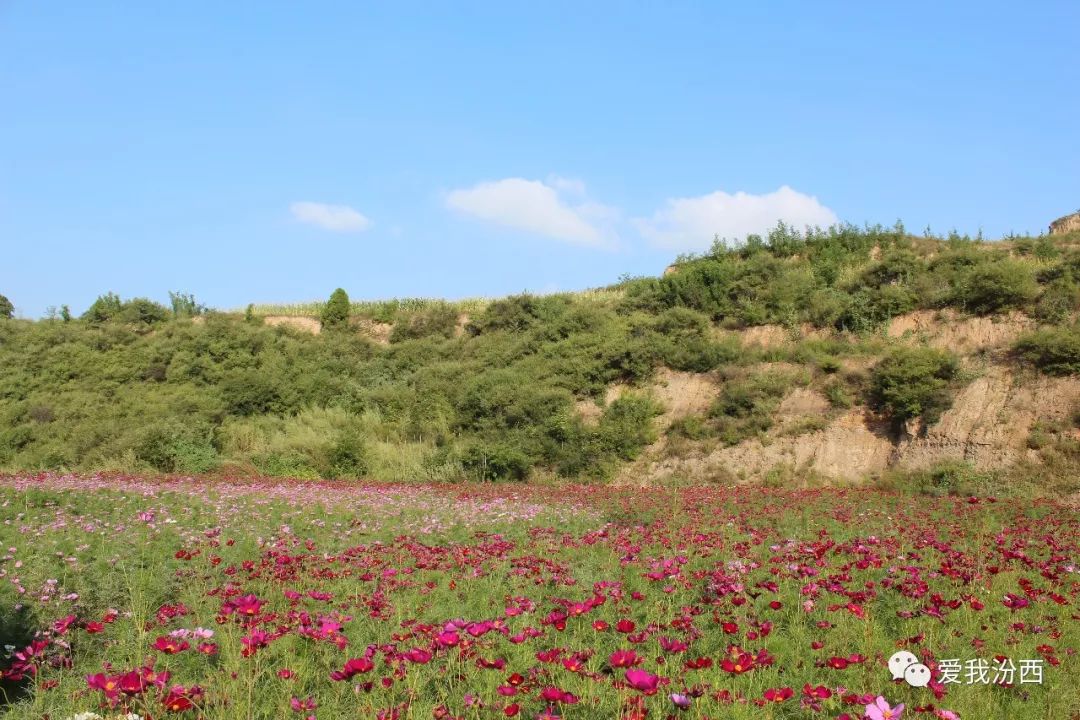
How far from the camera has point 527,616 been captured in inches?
198

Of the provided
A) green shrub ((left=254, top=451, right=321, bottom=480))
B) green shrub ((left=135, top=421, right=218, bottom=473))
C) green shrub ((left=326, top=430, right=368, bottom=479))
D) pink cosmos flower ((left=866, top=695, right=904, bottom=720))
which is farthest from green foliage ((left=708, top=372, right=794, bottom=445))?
pink cosmos flower ((left=866, top=695, right=904, bottom=720))

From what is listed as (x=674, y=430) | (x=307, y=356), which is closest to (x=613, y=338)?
(x=674, y=430)

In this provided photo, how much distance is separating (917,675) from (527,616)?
2602 mm

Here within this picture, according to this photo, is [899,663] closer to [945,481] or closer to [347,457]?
[945,481]

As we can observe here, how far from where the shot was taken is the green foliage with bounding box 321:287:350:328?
3544cm

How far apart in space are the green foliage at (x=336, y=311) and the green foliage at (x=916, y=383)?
81.5 ft

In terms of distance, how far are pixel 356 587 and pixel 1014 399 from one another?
1609 cm

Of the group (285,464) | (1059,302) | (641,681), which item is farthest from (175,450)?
(1059,302)

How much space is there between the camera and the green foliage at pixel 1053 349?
53.2 feet

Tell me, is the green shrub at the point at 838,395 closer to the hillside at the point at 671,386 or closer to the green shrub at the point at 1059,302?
the hillside at the point at 671,386

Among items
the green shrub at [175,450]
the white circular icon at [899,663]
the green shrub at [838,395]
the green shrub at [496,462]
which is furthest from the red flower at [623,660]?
the green shrub at [175,450]

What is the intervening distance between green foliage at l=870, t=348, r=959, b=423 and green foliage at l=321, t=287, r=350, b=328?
24836 mm

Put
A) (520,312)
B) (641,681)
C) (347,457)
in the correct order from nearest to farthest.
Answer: (641,681)
(347,457)
(520,312)

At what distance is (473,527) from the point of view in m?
9.28
